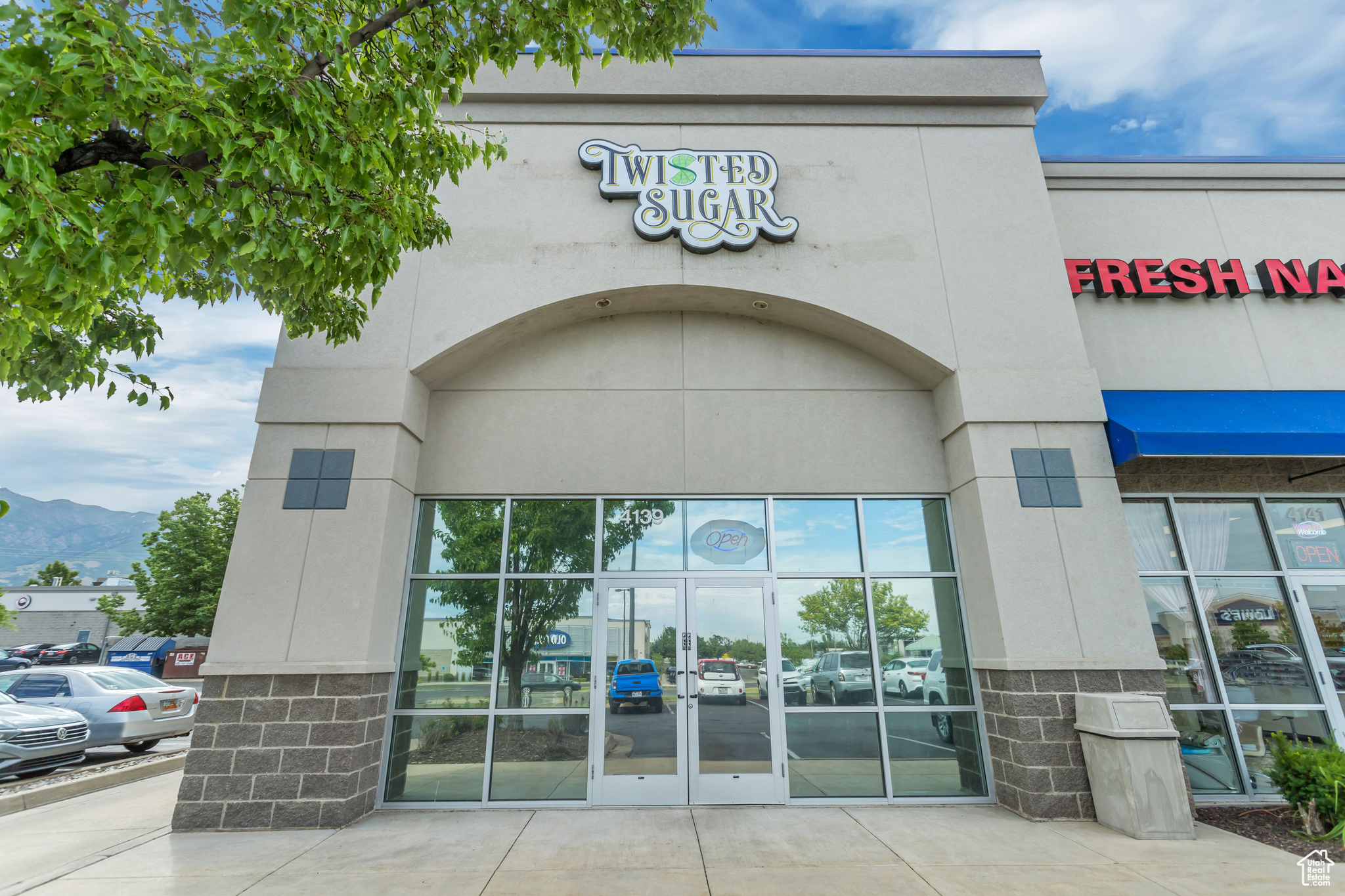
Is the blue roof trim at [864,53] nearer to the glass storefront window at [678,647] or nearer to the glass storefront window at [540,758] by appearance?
the glass storefront window at [678,647]

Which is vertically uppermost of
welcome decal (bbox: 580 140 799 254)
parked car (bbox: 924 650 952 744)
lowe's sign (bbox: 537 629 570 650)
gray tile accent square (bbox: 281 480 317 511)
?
welcome decal (bbox: 580 140 799 254)

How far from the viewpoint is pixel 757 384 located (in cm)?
820

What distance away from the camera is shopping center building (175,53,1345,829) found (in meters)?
6.79

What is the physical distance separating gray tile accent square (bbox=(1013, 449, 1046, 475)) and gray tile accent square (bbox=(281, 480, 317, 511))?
8.01m

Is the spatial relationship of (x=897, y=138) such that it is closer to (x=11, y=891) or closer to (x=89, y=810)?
(x=11, y=891)

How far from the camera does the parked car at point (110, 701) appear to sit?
1003 cm

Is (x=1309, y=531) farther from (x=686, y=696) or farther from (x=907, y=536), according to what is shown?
(x=686, y=696)

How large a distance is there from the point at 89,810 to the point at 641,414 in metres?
7.62

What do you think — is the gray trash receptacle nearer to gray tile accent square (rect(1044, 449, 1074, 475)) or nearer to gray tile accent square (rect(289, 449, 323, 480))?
gray tile accent square (rect(1044, 449, 1074, 475))

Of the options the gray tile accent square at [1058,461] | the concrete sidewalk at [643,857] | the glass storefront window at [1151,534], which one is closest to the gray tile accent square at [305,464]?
the concrete sidewalk at [643,857]

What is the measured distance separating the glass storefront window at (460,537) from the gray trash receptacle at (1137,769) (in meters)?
6.63

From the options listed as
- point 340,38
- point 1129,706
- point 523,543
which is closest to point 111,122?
point 340,38

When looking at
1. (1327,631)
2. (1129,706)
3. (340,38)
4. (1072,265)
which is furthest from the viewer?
(1072,265)

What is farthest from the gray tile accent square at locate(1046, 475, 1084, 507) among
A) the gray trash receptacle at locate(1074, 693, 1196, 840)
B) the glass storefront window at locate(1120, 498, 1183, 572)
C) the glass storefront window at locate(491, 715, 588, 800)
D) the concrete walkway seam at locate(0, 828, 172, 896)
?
the concrete walkway seam at locate(0, 828, 172, 896)
